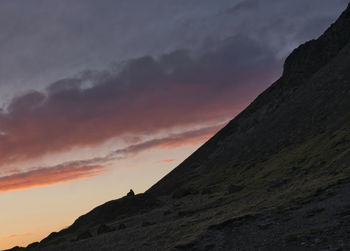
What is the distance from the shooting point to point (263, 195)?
61.8 m

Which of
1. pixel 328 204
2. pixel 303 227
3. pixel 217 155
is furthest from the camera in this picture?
pixel 217 155

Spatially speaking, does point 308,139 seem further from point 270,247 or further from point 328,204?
point 270,247

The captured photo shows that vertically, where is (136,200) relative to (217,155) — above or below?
below

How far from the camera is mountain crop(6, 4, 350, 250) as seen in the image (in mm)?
35688

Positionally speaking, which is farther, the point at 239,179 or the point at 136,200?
the point at 136,200

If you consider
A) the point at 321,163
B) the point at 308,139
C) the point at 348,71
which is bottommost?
the point at 321,163

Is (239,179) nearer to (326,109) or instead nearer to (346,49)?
(326,109)

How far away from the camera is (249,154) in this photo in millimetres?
151750

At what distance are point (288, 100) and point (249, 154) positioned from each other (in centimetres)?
3877

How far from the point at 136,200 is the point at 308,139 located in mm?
58329

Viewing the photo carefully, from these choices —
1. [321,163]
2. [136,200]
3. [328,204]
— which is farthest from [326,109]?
[328,204]

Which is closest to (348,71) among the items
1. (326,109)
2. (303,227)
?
(326,109)

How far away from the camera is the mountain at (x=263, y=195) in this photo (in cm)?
3569

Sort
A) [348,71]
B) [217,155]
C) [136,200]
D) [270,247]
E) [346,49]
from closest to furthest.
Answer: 1. [270,247]
2. [136,200]
3. [348,71]
4. [346,49]
5. [217,155]
